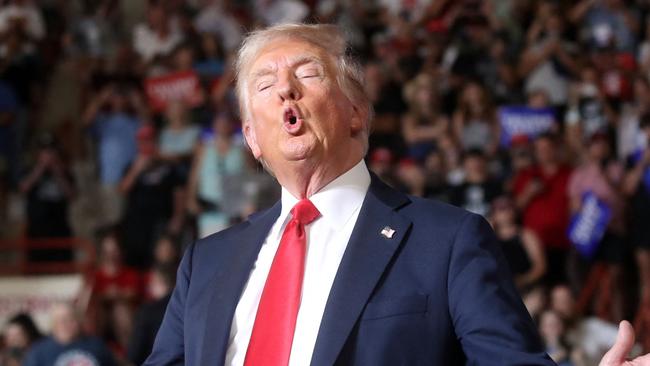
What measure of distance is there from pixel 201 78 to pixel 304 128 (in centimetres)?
849

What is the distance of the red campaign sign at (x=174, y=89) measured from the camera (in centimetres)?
1023

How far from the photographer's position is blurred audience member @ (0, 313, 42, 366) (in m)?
7.92

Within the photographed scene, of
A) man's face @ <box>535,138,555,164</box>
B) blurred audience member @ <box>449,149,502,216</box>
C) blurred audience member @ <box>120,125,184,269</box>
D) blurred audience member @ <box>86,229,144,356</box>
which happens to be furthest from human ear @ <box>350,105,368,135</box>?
blurred audience member @ <box>120,125,184,269</box>

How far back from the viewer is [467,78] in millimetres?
10203

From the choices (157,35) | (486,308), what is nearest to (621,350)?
(486,308)

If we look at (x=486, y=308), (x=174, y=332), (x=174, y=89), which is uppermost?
(x=486, y=308)

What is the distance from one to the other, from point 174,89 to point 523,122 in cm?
287

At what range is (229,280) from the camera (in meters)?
2.54

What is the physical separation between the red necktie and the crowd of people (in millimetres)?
4454

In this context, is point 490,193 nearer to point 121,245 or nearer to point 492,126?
point 492,126

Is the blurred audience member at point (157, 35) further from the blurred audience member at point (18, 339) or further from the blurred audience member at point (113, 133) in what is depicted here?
the blurred audience member at point (18, 339)

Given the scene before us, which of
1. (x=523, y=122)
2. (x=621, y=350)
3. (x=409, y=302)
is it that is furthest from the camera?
(x=523, y=122)

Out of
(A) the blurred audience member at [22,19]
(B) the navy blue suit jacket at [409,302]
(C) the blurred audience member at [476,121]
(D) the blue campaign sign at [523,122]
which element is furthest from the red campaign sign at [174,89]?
(B) the navy blue suit jacket at [409,302]

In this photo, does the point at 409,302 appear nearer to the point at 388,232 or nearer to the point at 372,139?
the point at 388,232
